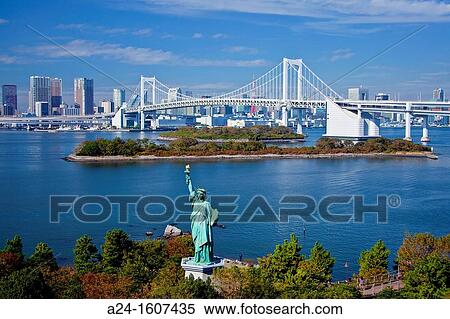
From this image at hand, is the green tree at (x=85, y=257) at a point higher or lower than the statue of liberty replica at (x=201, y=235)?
lower

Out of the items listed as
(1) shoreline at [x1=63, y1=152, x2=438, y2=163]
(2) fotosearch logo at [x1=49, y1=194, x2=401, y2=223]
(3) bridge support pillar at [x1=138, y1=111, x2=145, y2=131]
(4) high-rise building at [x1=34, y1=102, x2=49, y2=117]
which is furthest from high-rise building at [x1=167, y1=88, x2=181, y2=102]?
(2) fotosearch logo at [x1=49, y1=194, x2=401, y2=223]

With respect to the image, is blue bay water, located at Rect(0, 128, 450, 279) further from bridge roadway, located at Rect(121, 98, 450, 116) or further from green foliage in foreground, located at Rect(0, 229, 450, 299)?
bridge roadway, located at Rect(121, 98, 450, 116)

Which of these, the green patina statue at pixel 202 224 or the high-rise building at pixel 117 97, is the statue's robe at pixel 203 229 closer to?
the green patina statue at pixel 202 224

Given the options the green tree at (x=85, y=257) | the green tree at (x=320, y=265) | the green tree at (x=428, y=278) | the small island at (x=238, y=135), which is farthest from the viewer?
the small island at (x=238, y=135)

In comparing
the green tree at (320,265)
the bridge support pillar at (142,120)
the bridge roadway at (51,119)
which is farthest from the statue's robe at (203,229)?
the bridge roadway at (51,119)

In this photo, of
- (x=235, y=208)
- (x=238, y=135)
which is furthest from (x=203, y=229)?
(x=238, y=135)
